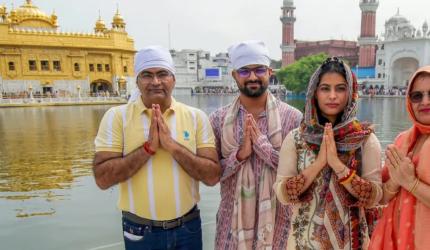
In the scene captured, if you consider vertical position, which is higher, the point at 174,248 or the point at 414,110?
the point at 414,110

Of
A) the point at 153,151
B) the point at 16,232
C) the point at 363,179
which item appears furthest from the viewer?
the point at 16,232

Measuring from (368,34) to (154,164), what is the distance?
4401 cm

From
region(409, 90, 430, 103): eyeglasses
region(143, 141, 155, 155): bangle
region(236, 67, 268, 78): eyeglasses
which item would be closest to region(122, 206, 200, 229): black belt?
region(143, 141, 155, 155): bangle

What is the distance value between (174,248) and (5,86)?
32.6 metres

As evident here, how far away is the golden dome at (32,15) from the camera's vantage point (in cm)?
3200

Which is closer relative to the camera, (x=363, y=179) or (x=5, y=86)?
(x=363, y=179)

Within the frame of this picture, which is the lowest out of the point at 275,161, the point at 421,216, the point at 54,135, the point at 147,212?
the point at 54,135

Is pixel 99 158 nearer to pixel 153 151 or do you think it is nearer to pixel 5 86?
pixel 153 151

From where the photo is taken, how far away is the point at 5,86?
95.1 feet

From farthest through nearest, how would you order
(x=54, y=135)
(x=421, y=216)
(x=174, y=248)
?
(x=54, y=135), (x=174, y=248), (x=421, y=216)

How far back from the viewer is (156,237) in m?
1.65

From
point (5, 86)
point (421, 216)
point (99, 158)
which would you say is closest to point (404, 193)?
point (421, 216)

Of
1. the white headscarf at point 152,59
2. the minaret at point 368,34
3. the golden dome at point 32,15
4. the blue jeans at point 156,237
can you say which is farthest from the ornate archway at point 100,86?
the blue jeans at point 156,237

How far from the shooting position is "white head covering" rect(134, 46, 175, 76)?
5.50ft
